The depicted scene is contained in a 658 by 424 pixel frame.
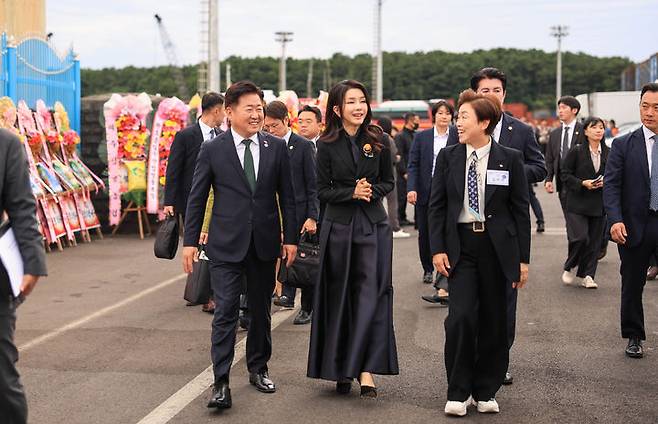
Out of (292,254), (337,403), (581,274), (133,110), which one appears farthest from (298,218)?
(133,110)

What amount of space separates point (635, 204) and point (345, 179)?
229cm

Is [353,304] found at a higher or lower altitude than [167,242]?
lower

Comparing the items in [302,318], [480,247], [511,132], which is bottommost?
[302,318]

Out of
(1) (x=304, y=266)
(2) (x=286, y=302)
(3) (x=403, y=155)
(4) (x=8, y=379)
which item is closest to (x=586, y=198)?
(2) (x=286, y=302)

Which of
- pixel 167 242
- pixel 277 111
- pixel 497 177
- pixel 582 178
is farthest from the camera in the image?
pixel 582 178

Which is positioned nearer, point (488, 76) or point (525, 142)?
point (488, 76)

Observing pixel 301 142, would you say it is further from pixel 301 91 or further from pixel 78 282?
pixel 301 91

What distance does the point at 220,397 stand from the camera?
617 centimetres

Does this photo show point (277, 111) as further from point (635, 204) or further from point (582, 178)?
point (582, 178)

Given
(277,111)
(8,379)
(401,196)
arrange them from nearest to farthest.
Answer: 1. (8,379)
2. (277,111)
3. (401,196)

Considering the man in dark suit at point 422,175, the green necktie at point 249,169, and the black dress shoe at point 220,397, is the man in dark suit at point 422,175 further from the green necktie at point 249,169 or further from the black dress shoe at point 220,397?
the black dress shoe at point 220,397

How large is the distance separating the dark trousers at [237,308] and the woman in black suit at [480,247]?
1133mm

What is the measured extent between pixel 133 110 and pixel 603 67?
299ft

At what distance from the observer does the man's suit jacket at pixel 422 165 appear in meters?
10.5
